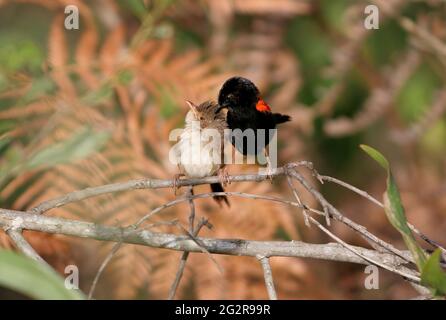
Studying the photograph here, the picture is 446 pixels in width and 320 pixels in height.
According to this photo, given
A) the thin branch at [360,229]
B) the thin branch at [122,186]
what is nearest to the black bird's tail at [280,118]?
the thin branch at [122,186]

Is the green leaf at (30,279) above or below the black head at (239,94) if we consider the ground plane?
below

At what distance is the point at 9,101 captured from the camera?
13.1ft

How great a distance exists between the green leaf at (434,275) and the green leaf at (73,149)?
2.38ft

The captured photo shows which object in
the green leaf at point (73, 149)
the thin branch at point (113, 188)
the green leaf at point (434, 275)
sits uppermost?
the thin branch at point (113, 188)

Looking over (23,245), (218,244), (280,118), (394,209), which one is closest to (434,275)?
(394,209)

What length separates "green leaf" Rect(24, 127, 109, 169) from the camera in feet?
4.34

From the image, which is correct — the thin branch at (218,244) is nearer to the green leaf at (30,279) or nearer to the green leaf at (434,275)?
the green leaf at (434,275)

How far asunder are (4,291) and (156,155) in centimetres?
137

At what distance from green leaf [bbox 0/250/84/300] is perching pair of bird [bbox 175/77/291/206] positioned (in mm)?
1423

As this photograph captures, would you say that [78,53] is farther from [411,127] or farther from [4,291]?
[411,127]

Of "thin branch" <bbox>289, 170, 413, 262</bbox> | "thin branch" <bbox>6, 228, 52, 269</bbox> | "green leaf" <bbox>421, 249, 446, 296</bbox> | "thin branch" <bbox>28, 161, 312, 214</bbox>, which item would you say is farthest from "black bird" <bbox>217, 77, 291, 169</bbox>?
"green leaf" <bbox>421, 249, 446, 296</bbox>

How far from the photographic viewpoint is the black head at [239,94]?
272cm
